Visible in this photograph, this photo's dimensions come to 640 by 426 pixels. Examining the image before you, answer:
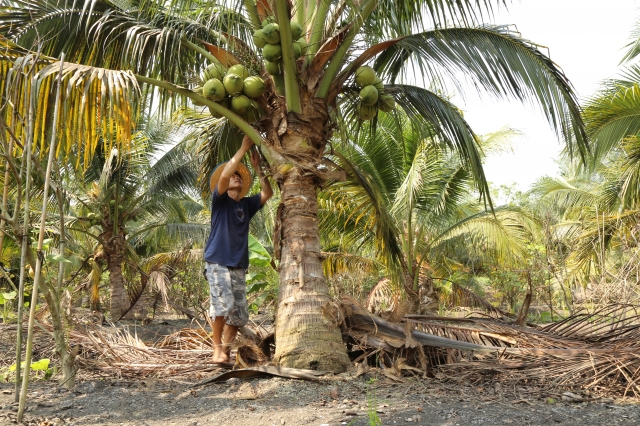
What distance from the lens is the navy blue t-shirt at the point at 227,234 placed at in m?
4.62

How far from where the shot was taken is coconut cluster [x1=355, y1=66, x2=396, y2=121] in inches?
181

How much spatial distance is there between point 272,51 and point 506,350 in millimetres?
2960

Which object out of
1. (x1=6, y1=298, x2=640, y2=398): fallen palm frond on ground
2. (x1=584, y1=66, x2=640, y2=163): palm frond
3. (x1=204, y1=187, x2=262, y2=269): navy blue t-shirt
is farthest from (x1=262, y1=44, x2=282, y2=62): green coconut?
(x1=584, y1=66, x2=640, y2=163): palm frond

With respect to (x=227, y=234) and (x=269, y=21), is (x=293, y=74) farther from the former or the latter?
(x=227, y=234)

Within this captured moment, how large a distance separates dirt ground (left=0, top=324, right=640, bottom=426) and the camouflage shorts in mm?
564

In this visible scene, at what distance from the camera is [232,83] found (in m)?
4.34

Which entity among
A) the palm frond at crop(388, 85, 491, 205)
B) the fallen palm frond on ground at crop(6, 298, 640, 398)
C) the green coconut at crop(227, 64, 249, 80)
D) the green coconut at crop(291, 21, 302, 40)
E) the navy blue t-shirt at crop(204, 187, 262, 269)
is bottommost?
the fallen palm frond on ground at crop(6, 298, 640, 398)

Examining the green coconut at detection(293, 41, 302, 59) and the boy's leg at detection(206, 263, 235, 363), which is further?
the boy's leg at detection(206, 263, 235, 363)

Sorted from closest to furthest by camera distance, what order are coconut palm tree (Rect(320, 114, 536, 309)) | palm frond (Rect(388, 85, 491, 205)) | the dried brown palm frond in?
the dried brown palm frond → palm frond (Rect(388, 85, 491, 205)) → coconut palm tree (Rect(320, 114, 536, 309))

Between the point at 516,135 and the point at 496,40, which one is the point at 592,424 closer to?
the point at 496,40

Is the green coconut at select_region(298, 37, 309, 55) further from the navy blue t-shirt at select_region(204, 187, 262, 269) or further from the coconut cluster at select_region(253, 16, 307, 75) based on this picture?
the navy blue t-shirt at select_region(204, 187, 262, 269)

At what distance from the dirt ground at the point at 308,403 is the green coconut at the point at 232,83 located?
2.23 meters

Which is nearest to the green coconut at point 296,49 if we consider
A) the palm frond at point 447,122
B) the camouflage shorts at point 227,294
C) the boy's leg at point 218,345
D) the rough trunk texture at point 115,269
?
the palm frond at point 447,122

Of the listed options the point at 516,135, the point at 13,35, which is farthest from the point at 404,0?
the point at 516,135
